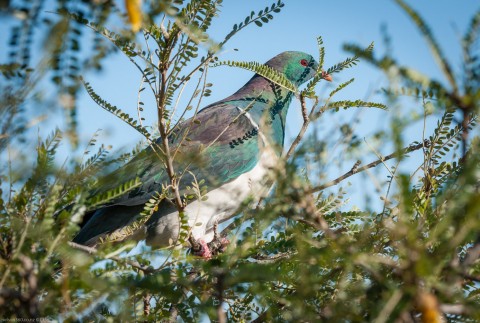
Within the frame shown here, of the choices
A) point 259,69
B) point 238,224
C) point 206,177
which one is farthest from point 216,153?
point 238,224

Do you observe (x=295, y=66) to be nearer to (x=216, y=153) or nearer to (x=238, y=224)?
(x=216, y=153)

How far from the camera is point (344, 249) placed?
1.27 meters

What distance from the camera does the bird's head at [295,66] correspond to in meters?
5.29

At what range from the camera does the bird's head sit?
5285 mm

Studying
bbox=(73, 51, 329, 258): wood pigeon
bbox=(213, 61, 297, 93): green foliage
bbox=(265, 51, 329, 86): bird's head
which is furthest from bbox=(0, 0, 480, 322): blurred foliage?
bbox=(265, 51, 329, 86): bird's head

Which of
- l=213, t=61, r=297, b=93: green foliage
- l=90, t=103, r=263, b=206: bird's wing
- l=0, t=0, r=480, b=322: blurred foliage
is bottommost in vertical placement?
l=0, t=0, r=480, b=322: blurred foliage

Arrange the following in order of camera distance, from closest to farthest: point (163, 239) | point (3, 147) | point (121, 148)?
point (3, 147) → point (121, 148) → point (163, 239)

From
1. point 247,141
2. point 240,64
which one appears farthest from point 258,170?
point 240,64

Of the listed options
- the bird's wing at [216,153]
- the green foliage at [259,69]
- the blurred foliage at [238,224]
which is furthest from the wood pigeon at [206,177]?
the blurred foliage at [238,224]

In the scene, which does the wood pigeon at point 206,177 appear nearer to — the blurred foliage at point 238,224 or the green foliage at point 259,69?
the green foliage at point 259,69

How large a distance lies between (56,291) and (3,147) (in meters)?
0.36

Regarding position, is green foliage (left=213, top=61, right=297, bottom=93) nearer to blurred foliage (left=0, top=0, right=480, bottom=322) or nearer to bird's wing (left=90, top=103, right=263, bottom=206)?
blurred foliage (left=0, top=0, right=480, bottom=322)

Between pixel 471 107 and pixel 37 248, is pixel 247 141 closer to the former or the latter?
pixel 37 248

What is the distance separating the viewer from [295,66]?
17.4 feet
